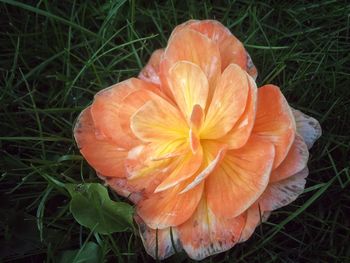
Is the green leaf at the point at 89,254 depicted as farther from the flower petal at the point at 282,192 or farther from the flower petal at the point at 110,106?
the flower petal at the point at 282,192

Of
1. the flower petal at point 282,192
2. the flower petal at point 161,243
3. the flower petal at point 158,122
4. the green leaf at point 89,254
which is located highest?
the flower petal at point 158,122

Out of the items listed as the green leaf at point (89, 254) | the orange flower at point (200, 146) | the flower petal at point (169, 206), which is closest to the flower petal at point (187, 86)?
the orange flower at point (200, 146)

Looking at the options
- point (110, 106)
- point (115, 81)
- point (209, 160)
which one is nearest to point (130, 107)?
point (110, 106)

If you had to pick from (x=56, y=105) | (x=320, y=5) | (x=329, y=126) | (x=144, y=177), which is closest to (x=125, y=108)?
(x=144, y=177)

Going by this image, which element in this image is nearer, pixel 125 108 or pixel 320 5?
pixel 125 108

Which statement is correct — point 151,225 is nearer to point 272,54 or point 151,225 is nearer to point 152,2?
point 272,54

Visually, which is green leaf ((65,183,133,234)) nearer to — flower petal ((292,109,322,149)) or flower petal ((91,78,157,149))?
flower petal ((91,78,157,149))

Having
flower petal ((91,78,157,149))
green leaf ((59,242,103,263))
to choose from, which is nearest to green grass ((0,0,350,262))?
green leaf ((59,242,103,263))

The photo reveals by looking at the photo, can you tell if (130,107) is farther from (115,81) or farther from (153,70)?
(115,81)
